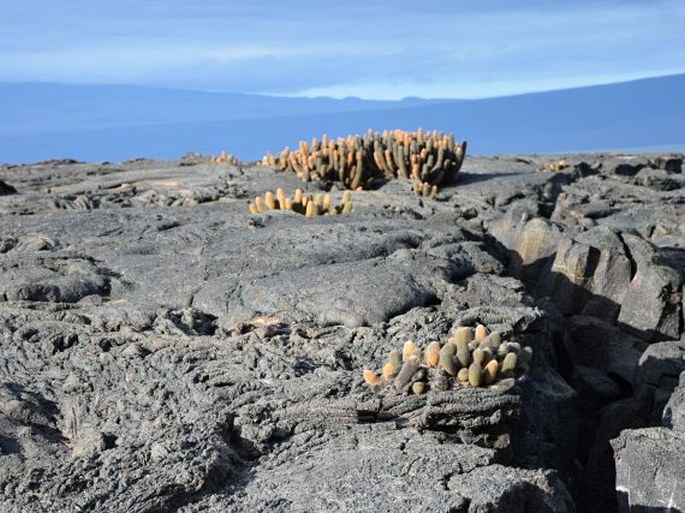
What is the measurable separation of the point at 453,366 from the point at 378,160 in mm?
9957

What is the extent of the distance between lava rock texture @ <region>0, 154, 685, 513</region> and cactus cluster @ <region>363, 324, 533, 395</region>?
3.6 inches

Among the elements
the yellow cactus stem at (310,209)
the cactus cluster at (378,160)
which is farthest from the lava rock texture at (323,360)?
the cactus cluster at (378,160)

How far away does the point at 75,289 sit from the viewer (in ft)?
30.0

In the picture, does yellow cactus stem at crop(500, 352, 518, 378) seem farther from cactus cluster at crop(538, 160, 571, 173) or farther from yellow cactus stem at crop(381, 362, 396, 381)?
cactus cluster at crop(538, 160, 571, 173)

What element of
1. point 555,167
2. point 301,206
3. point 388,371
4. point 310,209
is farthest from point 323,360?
point 555,167

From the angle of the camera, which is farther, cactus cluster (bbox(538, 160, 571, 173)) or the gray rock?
cactus cluster (bbox(538, 160, 571, 173))

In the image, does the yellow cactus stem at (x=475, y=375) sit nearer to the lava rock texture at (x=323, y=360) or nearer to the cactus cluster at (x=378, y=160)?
the lava rock texture at (x=323, y=360)

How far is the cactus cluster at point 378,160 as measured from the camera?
15977 mm

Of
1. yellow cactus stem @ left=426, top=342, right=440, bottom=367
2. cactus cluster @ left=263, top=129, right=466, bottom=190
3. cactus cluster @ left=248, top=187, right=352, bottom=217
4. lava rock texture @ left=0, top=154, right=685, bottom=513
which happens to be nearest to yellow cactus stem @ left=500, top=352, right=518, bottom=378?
lava rock texture @ left=0, top=154, right=685, bottom=513

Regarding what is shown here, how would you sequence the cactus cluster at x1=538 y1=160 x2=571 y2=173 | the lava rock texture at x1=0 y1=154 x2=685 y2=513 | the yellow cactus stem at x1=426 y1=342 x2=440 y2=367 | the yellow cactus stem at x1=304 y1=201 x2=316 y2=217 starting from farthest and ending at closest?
the cactus cluster at x1=538 y1=160 x2=571 y2=173
the yellow cactus stem at x1=304 y1=201 x2=316 y2=217
the yellow cactus stem at x1=426 y1=342 x2=440 y2=367
the lava rock texture at x1=0 y1=154 x2=685 y2=513

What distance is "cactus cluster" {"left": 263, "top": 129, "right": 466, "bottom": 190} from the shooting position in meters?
16.0

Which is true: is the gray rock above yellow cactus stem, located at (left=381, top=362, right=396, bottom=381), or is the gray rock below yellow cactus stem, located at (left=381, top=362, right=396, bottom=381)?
below

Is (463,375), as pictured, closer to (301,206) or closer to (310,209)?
(310,209)

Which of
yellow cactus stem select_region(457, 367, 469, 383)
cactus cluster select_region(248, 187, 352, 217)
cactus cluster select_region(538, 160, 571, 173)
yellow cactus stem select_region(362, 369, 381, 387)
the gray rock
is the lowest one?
the gray rock
